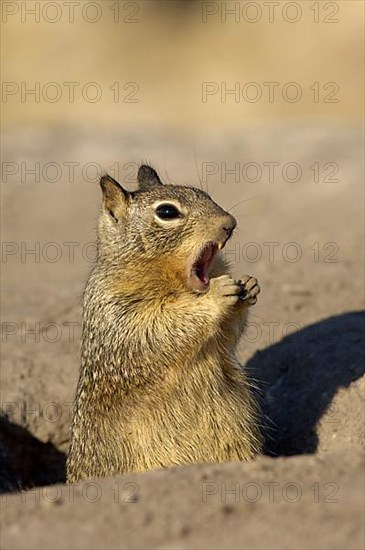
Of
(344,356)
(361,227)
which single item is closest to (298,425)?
(344,356)

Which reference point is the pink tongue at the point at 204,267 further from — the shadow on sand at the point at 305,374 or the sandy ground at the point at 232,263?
the sandy ground at the point at 232,263

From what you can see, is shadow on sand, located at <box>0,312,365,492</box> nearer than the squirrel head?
No

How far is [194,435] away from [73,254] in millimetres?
7411

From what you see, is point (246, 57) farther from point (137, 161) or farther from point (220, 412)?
point (220, 412)

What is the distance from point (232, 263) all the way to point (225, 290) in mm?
5040

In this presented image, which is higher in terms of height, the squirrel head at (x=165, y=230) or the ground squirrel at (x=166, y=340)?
the squirrel head at (x=165, y=230)

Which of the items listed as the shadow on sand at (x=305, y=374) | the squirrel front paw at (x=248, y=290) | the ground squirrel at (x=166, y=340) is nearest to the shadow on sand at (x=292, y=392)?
the shadow on sand at (x=305, y=374)

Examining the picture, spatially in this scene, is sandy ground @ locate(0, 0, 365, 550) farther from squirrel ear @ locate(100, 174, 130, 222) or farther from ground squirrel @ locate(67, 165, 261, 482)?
squirrel ear @ locate(100, 174, 130, 222)

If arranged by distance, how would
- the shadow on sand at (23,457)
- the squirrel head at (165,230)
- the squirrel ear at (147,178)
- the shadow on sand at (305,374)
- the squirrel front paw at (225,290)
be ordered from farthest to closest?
the shadow on sand at (23,457)
the shadow on sand at (305,374)
the squirrel ear at (147,178)
the squirrel head at (165,230)
the squirrel front paw at (225,290)

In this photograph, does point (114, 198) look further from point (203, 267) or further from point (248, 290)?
point (248, 290)

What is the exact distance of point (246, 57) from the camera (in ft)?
88.8

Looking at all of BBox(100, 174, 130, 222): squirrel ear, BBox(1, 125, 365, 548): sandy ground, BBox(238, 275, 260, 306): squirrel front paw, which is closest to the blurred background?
BBox(1, 125, 365, 548): sandy ground

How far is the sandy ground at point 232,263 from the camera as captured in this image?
458cm

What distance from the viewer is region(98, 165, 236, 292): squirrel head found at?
6.13 meters
